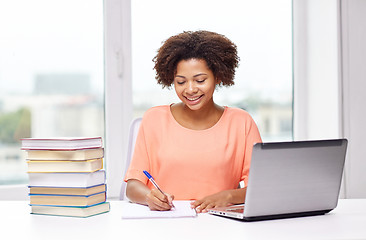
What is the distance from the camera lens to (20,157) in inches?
105

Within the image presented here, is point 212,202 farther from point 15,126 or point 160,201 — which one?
point 15,126

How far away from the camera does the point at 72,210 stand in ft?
4.72

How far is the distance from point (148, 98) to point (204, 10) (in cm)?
64

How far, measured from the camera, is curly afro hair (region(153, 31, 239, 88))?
1803 millimetres

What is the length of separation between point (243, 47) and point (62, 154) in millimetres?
1776

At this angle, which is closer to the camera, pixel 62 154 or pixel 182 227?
pixel 182 227

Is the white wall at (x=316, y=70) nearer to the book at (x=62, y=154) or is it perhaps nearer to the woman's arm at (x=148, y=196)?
the woman's arm at (x=148, y=196)

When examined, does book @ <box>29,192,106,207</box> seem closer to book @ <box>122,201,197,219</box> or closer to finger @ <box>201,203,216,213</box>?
book @ <box>122,201,197,219</box>

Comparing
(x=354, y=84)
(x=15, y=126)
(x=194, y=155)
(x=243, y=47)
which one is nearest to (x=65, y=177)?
(x=194, y=155)

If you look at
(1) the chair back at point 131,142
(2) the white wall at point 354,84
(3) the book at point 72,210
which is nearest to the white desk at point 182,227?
(3) the book at point 72,210

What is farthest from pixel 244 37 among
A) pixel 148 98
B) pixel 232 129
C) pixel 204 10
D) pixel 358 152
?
pixel 232 129

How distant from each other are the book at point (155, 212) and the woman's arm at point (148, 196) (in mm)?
22

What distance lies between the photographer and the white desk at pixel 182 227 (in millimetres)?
1179

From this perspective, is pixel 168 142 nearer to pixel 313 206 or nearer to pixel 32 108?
pixel 313 206
